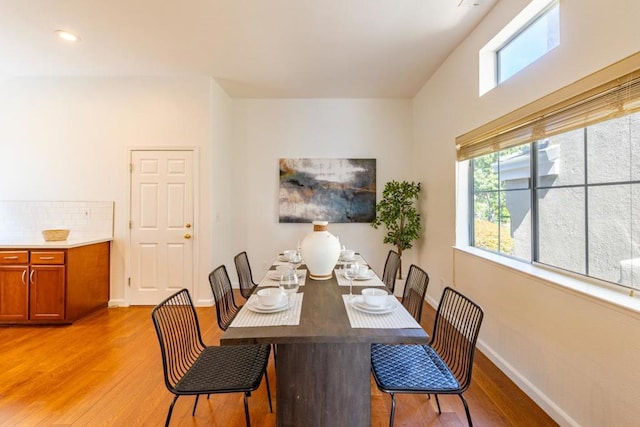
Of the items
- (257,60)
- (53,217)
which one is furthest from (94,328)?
(257,60)

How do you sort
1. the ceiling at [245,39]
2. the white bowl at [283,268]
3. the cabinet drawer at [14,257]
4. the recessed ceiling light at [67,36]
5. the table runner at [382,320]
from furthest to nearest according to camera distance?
the cabinet drawer at [14,257], the recessed ceiling light at [67,36], the ceiling at [245,39], the white bowl at [283,268], the table runner at [382,320]

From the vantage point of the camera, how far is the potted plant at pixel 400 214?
4074 millimetres

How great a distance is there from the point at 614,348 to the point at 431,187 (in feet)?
8.57

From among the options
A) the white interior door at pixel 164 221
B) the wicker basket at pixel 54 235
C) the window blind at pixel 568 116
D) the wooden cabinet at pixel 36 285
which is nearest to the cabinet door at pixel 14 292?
the wooden cabinet at pixel 36 285

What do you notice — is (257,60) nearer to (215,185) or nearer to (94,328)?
(215,185)

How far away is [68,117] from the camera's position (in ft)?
12.2

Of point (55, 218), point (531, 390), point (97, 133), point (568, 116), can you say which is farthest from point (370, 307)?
point (55, 218)

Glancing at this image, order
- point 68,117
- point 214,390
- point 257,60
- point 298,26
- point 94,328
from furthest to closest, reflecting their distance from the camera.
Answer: point 68,117 < point 257,60 < point 94,328 < point 298,26 < point 214,390

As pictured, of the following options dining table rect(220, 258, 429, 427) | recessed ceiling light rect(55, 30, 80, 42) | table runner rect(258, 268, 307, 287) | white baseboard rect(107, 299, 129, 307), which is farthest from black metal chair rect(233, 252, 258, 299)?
recessed ceiling light rect(55, 30, 80, 42)

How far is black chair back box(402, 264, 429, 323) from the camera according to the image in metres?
1.93

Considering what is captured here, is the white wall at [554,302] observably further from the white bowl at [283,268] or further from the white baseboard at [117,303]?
the white baseboard at [117,303]

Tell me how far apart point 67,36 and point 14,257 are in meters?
2.39

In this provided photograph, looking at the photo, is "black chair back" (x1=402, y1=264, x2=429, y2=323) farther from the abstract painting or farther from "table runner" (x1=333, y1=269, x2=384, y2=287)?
the abstract painting

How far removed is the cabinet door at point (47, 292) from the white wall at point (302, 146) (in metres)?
2.10
